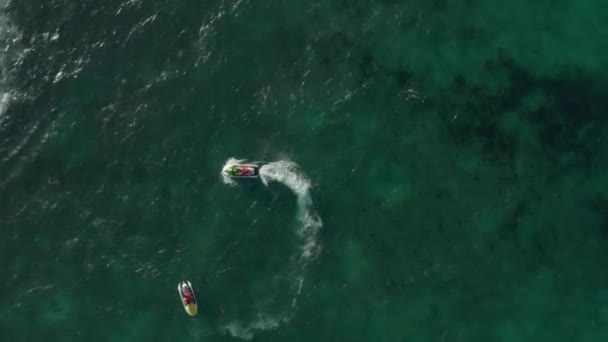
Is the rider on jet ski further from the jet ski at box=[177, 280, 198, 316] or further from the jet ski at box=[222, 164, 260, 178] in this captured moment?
the jet ski at box=[177, 280, 198, 316]

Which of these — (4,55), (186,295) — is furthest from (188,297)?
(4,55)

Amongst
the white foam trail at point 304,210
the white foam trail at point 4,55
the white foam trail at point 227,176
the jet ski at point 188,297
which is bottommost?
the jet ski at point 188,297

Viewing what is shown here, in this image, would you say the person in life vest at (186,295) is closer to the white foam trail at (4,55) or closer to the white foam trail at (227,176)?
the white foam trail at (227,176)

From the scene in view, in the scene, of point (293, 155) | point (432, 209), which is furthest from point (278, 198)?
point (432, 209)

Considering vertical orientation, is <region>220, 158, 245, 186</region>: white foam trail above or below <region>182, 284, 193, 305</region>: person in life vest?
above

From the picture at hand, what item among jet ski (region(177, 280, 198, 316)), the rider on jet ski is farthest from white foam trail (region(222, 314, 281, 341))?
the rider on jet ski

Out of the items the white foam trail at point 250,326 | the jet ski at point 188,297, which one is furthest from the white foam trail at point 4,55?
the white foam trail at point 250,326

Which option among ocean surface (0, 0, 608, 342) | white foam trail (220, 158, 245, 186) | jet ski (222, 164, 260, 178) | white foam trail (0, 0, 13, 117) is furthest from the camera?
white foam trail (0, 0, 13, 117)
